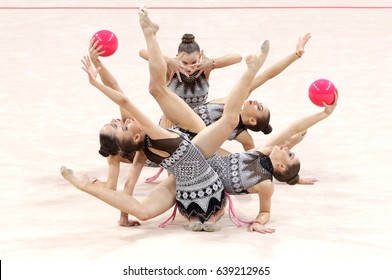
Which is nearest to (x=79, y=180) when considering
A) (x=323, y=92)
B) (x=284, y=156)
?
(x=284, y=156)

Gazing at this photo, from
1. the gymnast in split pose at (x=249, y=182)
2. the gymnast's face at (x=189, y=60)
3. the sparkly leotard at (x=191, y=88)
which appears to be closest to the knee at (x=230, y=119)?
the gymnast in split pose at (x=249, y=182)

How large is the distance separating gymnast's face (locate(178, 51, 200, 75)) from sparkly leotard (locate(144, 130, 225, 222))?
2.29 feet

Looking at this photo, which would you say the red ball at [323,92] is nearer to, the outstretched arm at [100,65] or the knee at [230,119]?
the knee at [230,119]

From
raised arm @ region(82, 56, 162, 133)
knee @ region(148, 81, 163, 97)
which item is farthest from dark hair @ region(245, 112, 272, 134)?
raised arm @ region(82, 56, 162, 133)

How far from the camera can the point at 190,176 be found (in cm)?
518

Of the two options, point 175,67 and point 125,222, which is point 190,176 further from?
point 175,67

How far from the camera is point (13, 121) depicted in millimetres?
7078

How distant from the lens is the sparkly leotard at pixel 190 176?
5148mm

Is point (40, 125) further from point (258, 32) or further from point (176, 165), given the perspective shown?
point (258, 32)

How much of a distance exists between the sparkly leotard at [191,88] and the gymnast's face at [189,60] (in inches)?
4.8

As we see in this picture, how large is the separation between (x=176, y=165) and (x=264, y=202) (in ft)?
1.69

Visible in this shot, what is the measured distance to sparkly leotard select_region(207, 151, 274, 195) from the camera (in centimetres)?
529

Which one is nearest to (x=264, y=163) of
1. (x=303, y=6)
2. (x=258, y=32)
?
(x=258, y=32)

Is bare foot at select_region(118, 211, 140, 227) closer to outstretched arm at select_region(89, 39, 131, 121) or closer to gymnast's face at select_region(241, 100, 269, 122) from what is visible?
outstretched arm at select_region(89, 39, 131, 121)
